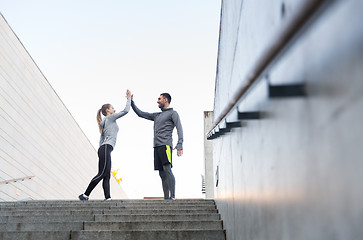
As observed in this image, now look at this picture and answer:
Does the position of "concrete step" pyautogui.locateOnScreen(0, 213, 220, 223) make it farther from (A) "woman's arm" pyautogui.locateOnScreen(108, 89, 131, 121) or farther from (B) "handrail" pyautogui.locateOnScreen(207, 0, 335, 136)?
(B) "handrail" pyautogui.locateOnScreen(207, 0, 335, 136)

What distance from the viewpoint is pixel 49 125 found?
8570 millimetres

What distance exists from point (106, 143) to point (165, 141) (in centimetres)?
88

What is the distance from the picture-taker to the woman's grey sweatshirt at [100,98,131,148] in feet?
18.8

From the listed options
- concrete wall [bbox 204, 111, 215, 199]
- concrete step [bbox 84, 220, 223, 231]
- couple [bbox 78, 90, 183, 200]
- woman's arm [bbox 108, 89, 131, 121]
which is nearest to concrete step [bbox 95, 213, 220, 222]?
concrete step [bbox 84, 220, 223, 231]

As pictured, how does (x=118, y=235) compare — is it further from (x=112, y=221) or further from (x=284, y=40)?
(x=284, y=40)

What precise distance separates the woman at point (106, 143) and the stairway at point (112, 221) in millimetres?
600

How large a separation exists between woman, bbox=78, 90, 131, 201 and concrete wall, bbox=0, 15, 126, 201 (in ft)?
5.15

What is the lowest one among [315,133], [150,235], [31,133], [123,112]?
[150,235]

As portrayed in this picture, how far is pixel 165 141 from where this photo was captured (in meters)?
5.50

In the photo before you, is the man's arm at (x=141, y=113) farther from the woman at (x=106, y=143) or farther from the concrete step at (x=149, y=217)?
the concrete step at (x=149, y=217)

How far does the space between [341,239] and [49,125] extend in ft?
27.9

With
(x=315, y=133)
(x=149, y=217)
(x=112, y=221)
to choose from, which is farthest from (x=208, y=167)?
(x=315, y=133)

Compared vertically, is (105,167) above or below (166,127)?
below

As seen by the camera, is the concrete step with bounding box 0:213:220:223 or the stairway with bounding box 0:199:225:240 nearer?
the stairway with bounding box 0:199:225:240
